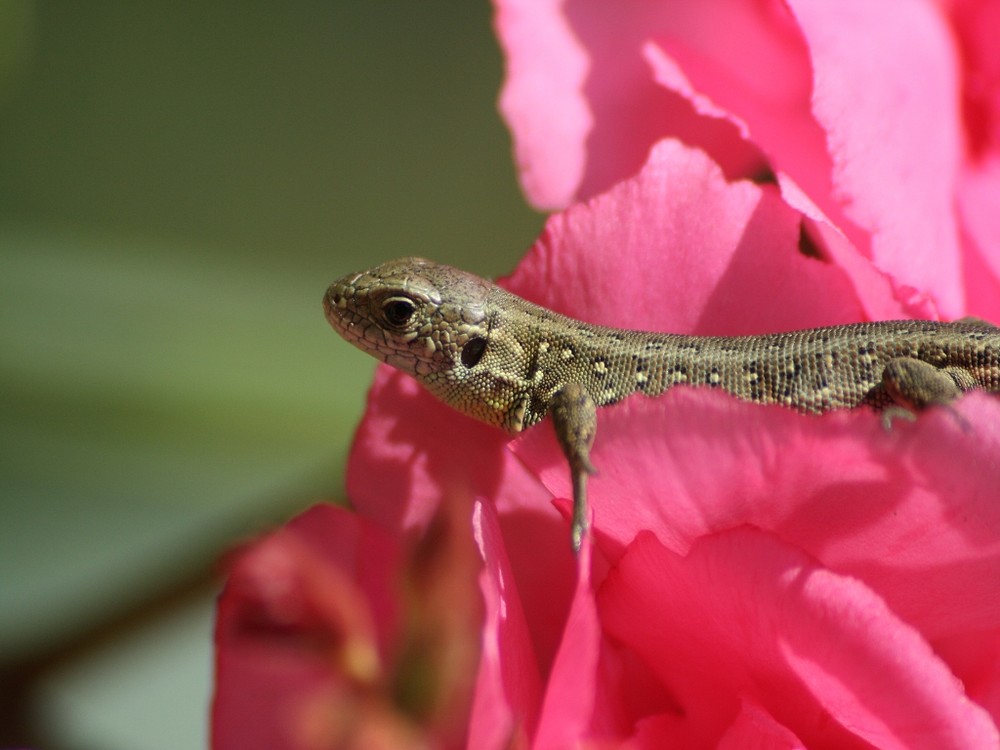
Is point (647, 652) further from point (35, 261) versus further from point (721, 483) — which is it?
point (35, 261)

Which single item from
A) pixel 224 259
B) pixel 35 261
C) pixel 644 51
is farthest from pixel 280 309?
pixel 644 51

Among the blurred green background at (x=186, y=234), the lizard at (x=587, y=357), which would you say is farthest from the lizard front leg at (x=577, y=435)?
the blurred green background at (x=186, y=234)

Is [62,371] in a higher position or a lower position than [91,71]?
lower

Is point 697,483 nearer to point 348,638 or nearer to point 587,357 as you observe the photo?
point 348,638

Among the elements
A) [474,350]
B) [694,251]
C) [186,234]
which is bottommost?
[186,234]

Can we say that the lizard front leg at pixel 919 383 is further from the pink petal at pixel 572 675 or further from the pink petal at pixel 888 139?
the pink petal at pixel 572 675

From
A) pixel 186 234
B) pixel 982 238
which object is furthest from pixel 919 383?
pixel 186 234

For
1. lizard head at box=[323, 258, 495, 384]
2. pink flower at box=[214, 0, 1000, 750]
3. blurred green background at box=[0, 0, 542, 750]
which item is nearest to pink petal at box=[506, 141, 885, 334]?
pink flower at box=[214, 0, 1000, 750]
